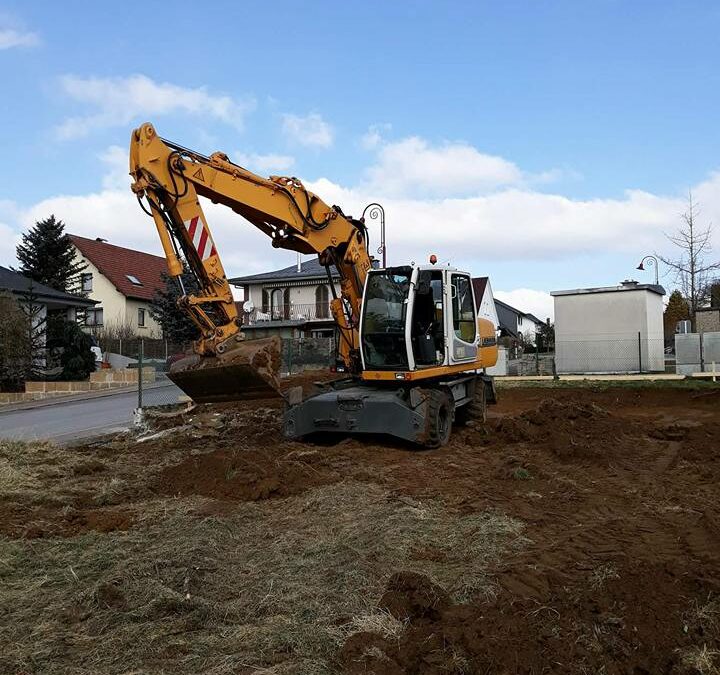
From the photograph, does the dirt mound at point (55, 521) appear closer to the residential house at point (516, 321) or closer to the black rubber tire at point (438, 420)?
the black rubber tire at point (438, 420)

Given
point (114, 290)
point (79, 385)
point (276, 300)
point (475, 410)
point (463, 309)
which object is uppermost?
point (114, 290)

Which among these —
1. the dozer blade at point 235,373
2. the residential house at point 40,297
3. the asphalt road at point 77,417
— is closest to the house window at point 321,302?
the residential house at point 40,297

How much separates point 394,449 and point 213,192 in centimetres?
444

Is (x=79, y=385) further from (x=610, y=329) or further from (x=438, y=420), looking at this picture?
(x=610, y=329)

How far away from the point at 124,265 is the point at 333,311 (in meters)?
40.0

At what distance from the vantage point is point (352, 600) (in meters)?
4.18

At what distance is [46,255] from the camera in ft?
124

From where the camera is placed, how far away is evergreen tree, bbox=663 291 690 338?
48.1m

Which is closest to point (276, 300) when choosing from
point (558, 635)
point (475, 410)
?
point (475, 410)

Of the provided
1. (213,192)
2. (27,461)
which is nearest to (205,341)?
(213,192)

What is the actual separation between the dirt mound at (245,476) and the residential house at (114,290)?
119 feet

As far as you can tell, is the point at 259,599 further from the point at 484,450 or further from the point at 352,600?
the point at 484,450

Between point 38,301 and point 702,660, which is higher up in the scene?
point 38,301

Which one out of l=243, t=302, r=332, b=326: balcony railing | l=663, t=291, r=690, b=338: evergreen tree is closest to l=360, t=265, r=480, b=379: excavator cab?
l=243, t=302, r=332, b=326: balcony railing
